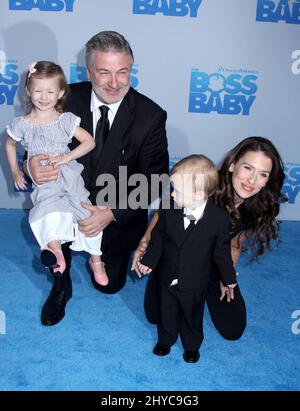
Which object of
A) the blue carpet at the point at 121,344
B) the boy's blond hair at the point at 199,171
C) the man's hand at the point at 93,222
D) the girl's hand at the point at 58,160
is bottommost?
the blue carpet at the point at 121,344

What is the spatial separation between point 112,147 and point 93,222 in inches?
19.2

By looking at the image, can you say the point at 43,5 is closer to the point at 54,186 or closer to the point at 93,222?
the point at 54,186

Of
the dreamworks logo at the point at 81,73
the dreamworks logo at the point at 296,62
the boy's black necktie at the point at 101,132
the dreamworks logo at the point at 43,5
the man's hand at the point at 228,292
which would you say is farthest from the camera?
the dreamworks logo at the point at 296,62

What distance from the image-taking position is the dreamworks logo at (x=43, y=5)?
3.62 m

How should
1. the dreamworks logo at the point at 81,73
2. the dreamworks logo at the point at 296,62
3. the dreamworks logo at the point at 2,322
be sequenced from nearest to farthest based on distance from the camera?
the dreamworks logo at the point at 2,322 < the dreamworks logo at the point at 81,73 < the dreamworks logo at the point at 296,62

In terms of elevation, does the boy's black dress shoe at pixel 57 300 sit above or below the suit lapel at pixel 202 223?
below

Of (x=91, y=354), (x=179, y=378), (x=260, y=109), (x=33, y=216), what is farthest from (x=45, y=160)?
(x=260, y=109)

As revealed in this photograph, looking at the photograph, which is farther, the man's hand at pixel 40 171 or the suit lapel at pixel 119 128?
the suit lapel at pixel 119 128

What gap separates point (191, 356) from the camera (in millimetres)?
2553

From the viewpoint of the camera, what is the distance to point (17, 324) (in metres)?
2.75

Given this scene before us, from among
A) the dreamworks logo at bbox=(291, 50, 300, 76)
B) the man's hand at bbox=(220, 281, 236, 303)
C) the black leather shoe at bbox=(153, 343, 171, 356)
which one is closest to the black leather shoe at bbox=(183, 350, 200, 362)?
the black leather shoe at bbox=(153, 343, 171, 356)

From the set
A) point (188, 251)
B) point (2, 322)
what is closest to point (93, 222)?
point (188, 251)

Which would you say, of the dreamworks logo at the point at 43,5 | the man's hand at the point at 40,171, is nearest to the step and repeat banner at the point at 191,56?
the dreamworks logo at the point at 43,5

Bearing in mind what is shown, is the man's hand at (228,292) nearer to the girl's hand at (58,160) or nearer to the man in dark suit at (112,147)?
the man in dark suit at (112,147)
